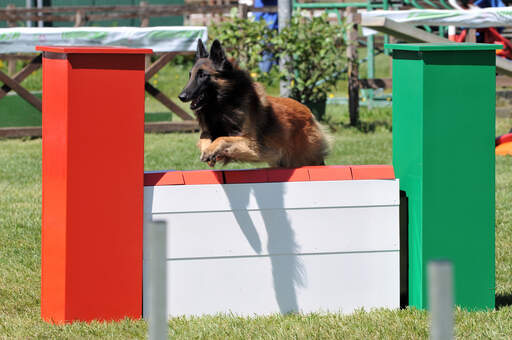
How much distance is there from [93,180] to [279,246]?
3.19ft

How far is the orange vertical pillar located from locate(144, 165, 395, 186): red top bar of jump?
155mm

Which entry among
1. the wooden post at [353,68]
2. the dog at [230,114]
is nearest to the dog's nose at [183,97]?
the dog at [230,114]

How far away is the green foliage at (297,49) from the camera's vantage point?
11.6 m

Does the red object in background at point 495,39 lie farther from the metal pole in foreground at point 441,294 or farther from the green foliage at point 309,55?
the metal pole in foreground at point 441,294

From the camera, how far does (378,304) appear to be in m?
4.24

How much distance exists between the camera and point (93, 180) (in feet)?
12.7

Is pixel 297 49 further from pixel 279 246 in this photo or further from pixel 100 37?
pixel 279 246

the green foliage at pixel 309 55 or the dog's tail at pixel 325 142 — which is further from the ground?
the green foliage at pixel 309 55

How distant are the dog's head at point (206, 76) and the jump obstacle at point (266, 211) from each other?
23.0 inches

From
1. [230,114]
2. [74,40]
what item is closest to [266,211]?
[230,114]

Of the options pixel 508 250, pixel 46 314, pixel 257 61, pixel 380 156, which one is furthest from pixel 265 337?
pixel 257 61

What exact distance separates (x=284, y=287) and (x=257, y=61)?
782 cm

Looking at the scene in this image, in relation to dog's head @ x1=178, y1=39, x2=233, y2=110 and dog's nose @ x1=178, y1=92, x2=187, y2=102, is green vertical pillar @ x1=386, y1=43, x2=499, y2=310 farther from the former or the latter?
dog's nose @ x1=178, y1=92, x2=187, y2=102

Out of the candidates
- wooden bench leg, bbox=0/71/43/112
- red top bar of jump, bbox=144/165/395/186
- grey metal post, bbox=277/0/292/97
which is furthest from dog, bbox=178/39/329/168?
wooden bench leg, bbox=0/71/43/112
